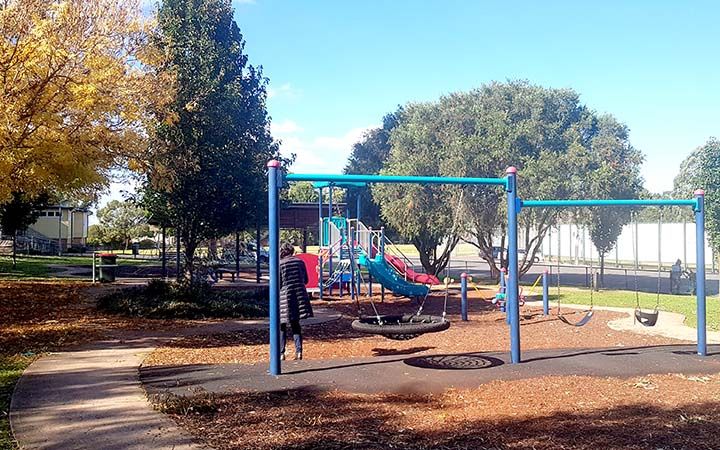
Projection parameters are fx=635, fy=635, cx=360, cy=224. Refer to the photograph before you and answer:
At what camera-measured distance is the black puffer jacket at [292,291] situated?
896cm

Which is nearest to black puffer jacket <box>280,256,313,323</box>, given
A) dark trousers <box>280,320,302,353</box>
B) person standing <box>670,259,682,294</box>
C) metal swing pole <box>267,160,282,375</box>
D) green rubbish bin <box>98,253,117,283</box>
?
dark trousers <box>280,320,302,353</box>

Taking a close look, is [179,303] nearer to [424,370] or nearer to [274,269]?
[274,269]

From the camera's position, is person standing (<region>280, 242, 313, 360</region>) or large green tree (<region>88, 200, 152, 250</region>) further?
large green tree (<region>88, 200, 152, 250</region>)

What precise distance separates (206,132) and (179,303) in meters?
4.45

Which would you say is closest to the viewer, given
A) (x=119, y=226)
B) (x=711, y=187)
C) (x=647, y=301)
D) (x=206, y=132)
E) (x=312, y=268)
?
(x=206, y=132)

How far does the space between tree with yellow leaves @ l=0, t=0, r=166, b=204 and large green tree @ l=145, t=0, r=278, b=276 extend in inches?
48.3

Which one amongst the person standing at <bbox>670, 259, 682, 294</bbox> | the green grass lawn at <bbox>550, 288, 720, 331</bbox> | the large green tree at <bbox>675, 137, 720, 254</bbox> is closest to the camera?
the green grass lawn at <bbox>550, 288, 720, 331</bbox>

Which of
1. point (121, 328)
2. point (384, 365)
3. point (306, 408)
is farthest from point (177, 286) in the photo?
point (306, 408)

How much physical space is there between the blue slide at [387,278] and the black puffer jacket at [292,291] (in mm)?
8594

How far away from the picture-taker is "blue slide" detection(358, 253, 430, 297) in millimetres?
17797

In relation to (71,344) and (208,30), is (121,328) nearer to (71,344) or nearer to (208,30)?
(71,344)

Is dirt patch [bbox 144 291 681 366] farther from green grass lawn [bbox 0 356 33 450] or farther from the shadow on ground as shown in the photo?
the shadow on ground

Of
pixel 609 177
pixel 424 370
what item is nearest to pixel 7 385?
pixel 424 370

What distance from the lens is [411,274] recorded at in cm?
2197
